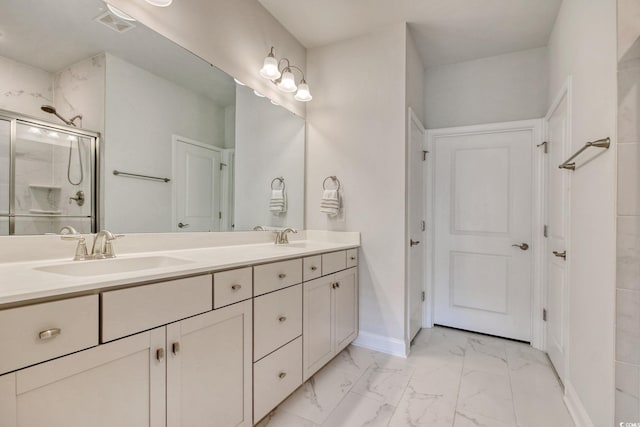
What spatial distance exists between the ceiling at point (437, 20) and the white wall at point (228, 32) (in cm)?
15

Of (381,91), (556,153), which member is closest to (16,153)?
(381,91)

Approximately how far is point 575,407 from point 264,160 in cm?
247

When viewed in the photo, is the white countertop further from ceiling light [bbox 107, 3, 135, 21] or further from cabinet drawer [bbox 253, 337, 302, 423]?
ceiling light [bbox 107, 3, 135, 21]

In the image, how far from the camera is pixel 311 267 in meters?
1.82

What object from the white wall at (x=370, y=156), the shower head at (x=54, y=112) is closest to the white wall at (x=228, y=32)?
the white wall at (x=370, y=156)

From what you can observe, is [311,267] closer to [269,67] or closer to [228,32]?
[269,67]

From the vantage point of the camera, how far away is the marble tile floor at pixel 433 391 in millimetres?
1569

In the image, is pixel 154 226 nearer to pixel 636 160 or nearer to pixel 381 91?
pixel 381 91

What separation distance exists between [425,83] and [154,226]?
284 centimetres

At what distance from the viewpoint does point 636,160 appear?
106 centimetres

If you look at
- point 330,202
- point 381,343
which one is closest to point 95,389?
point 330,202

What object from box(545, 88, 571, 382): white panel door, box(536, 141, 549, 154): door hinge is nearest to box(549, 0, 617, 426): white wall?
box(545, 88, 571, 382): white panel door

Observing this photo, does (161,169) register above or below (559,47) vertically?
below

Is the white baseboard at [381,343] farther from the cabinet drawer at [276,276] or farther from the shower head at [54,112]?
the shower head at [54,112]
